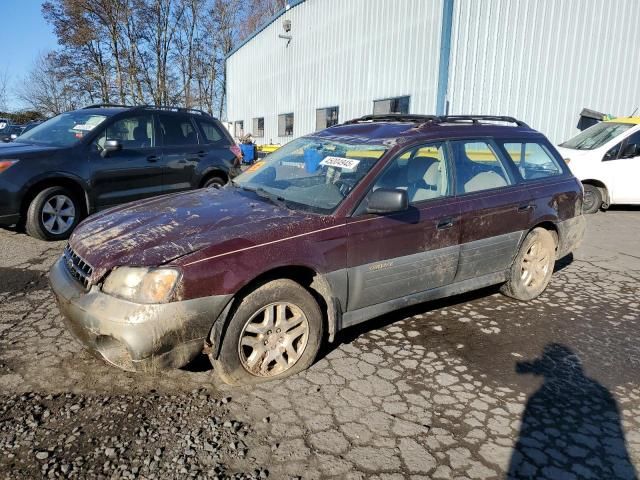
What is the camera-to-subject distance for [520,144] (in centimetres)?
460

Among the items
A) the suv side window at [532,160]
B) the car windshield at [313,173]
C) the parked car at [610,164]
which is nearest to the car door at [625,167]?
the parked car at [610,164]

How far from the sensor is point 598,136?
966 centimetres

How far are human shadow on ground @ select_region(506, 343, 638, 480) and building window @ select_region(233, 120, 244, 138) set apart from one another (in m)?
26.1

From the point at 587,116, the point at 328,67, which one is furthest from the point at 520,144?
the point at 328,67

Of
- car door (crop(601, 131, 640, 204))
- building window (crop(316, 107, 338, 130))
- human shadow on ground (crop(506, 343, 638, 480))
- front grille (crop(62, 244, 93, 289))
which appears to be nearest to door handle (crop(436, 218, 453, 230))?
human shadow on ground (crop(506, 343, 638, 480))

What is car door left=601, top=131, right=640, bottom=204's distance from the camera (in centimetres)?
913

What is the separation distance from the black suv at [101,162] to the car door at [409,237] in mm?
2540

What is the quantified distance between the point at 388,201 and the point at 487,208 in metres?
1.26

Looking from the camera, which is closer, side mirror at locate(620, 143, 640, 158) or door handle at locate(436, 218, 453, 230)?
door handle at locate(436, 218, 453, 230)

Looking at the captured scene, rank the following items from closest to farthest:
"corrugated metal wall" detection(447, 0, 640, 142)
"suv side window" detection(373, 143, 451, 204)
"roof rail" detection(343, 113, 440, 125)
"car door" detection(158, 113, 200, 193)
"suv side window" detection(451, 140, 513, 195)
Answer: "suv side window" detection(373, 143, 451, 204) → "suv side window" detection(451, 140, 513, 195) → "roof rail" detection(343, 113, 440, 125) → "car door" detection(158, 113, 200, 193) → "corrugated metal wall" detection(447, 0, 640, 142)

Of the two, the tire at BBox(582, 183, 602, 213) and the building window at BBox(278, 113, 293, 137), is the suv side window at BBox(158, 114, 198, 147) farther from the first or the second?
the building window at BBox(278, 113, 293, 137)

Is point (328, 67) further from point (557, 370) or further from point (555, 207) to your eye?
point (557, 370)

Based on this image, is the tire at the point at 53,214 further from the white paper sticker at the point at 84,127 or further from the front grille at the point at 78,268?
the front grille at the point at 78,268

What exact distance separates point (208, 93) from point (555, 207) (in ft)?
136
